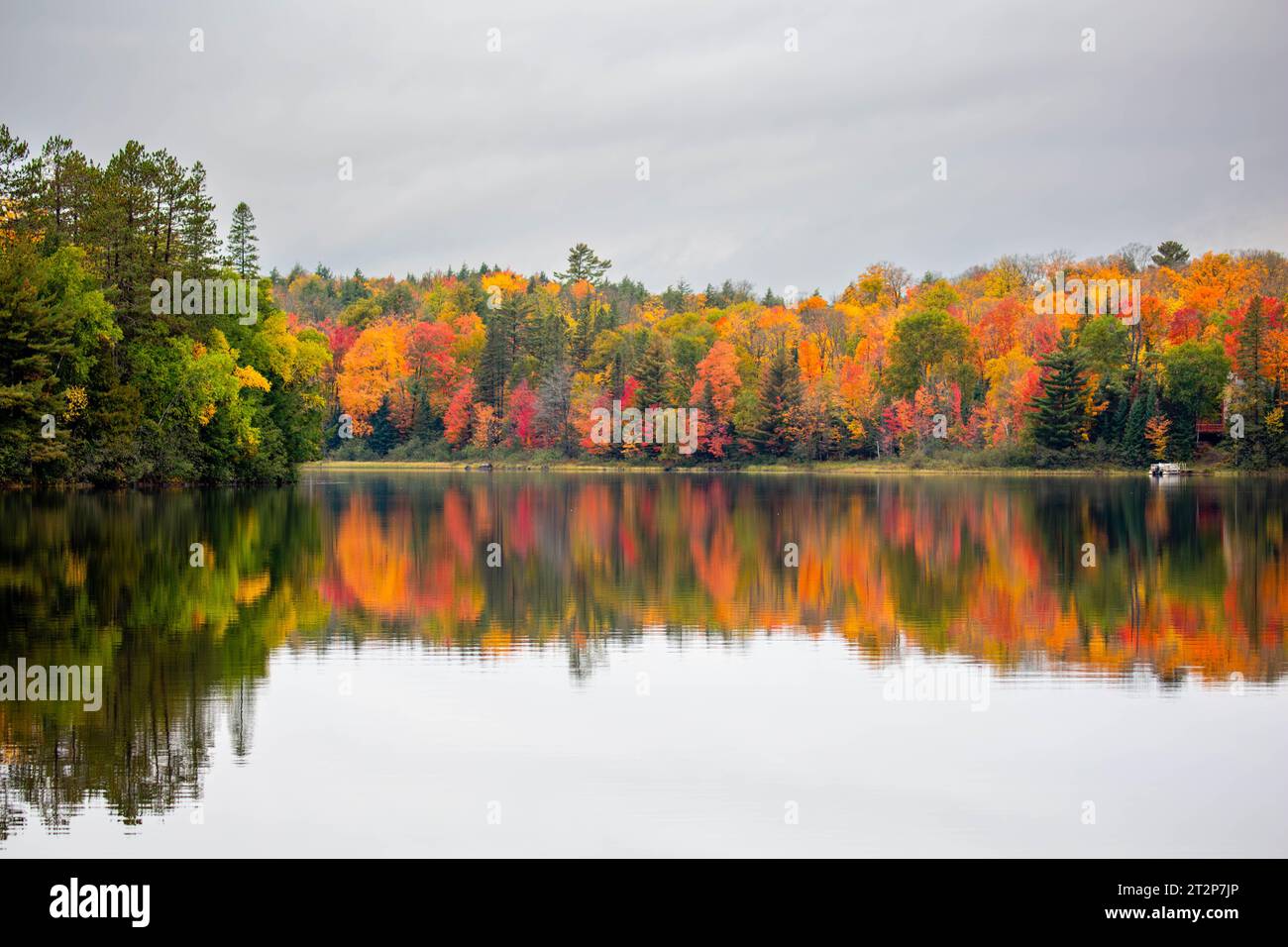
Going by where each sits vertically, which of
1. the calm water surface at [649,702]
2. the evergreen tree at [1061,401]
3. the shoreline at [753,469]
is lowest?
the calm water surface at [649,702]

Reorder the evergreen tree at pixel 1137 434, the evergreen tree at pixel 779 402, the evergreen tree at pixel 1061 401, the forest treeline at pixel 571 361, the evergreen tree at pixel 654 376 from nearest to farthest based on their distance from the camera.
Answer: the forest treeline at pixel 571 361, the evergreen tree at pixel 1061 401, the evergreen tree at pixel 1137 434, the evergreen tree at pixel 779 402, the evergreen tree at pixel 654 376

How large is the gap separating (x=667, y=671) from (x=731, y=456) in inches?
3722

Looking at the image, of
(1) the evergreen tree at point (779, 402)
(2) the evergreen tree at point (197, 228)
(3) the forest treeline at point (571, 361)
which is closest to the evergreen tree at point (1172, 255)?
(3) the forest treeline at point (571, 361)

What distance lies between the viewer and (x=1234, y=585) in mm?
25219

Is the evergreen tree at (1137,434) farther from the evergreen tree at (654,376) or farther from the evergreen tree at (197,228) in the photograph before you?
the evergreen tree at (197,228)

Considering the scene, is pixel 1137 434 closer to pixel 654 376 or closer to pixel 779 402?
pixel 779 402

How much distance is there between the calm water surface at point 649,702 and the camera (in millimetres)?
10828

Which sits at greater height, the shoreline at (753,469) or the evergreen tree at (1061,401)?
the evergreen tree at (1061,401)

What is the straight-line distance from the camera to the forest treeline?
58.6 metres

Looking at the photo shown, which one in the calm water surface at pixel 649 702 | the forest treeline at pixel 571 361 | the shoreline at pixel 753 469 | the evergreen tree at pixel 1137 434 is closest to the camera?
the calm water surface at pixel 649 702

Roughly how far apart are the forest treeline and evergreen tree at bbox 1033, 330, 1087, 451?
0.17 m

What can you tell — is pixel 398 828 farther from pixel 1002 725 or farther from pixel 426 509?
pixel 426 509

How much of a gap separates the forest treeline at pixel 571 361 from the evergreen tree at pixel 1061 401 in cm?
17

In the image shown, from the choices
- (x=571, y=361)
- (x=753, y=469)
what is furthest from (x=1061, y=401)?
(x=571, y=361)
